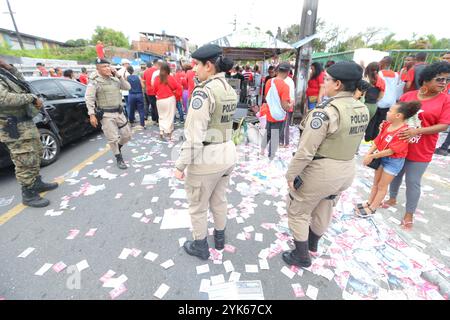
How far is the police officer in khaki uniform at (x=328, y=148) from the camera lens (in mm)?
1620

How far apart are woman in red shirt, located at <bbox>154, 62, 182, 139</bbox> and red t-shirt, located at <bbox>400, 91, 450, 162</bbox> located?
4603 millimetres

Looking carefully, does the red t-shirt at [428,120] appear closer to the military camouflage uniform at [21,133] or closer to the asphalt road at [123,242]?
the asphalt road at [123,242]

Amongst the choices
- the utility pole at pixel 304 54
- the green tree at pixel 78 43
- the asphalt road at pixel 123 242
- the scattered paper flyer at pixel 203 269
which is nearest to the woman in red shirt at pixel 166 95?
the asphalt road at pixel 123 242

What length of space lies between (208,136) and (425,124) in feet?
7.79

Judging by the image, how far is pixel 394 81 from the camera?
438 cm

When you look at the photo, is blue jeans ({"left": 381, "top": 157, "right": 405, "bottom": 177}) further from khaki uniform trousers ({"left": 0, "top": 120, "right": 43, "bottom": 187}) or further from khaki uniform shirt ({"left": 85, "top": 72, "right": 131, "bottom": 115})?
khaki uniform trousers ({"left": 0, "top": 120, "right": 43, "bottom": 187})

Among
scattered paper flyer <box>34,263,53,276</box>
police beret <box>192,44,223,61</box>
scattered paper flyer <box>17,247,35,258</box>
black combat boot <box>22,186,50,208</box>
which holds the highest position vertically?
police beret <box>192,44,223,61</box>

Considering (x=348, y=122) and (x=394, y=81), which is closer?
(x=348, y=122)

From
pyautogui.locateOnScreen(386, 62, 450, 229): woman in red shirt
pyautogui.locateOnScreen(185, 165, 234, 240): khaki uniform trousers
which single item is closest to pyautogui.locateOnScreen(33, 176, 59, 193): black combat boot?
pyautogui.locateOnScreen(185, 165, 234, 240): khaki uniform trousers

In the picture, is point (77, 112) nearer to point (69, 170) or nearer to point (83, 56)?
point (69, 170)

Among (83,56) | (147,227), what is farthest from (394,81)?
(83,56)

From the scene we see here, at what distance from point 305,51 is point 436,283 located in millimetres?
6151

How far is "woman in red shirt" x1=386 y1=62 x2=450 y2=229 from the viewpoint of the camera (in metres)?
2.25

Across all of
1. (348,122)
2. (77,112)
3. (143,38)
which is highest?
(143,38)
